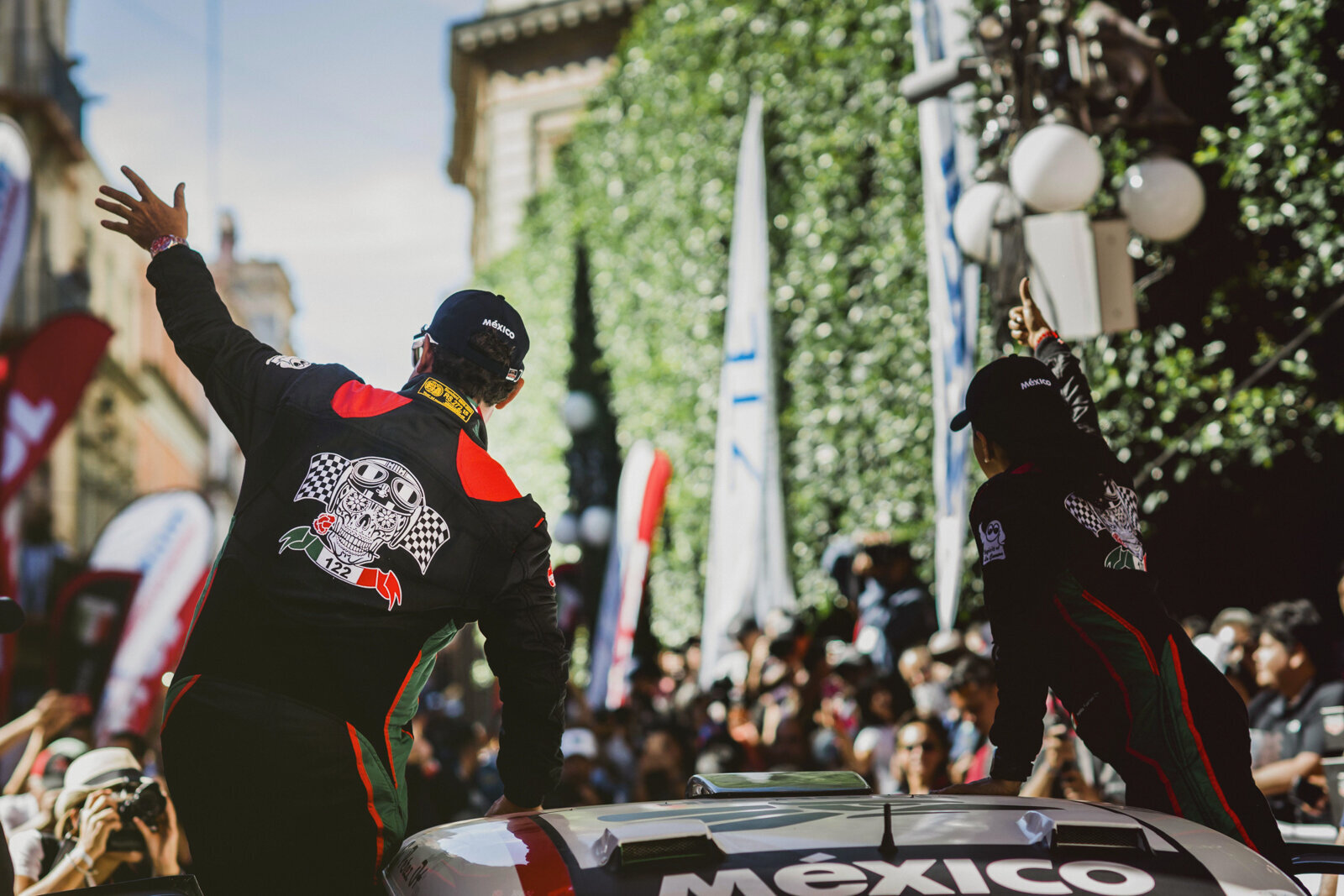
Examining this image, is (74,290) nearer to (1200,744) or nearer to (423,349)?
(423,349)

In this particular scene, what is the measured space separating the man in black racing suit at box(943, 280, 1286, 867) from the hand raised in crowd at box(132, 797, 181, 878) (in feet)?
9.57

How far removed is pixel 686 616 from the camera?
2036 centimetres

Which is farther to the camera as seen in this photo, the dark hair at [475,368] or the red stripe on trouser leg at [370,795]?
the dark hair at [475,368]

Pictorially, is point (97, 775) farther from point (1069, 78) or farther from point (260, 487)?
point (1069, 78)

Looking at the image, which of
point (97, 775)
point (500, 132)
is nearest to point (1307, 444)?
point (97, 775)

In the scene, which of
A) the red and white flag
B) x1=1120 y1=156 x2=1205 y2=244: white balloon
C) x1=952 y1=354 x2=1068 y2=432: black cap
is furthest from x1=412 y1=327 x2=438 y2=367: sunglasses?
the red and white flag

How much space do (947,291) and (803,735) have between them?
11.2 ft

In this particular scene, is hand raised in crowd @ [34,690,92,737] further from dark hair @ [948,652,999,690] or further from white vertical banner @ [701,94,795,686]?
white vertical banner @ [701,94,795,686]

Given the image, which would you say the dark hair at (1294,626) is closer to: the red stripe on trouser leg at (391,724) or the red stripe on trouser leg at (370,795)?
the red stripe on trouser leg at (391,724)

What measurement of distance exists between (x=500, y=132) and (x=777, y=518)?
1444 inches

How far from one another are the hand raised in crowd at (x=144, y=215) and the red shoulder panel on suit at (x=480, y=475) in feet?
3.12

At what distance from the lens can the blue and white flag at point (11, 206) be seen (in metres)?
13.9

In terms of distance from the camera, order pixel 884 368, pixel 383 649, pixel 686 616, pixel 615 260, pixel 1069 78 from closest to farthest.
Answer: pixel 383 649, pixel 1069 78, pixel 884 368, pixel 686 616, pixel 615 260

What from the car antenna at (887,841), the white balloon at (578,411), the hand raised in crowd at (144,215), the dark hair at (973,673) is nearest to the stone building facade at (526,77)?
the white balloon at (578,411)
